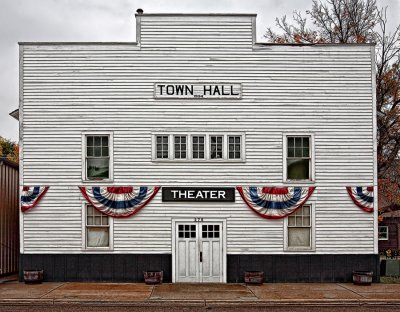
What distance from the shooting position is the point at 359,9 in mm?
34719

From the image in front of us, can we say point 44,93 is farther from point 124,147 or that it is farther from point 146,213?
point 146,213

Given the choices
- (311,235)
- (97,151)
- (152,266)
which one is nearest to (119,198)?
(97,151)

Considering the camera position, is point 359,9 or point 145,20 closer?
point 145,20

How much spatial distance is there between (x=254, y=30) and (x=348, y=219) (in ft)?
25.9

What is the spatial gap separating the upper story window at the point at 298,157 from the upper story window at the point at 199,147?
1.77 meters

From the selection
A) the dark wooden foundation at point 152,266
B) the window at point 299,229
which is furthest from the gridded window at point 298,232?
the dark wooden foundation at point 152,266

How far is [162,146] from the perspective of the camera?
70.0 feet

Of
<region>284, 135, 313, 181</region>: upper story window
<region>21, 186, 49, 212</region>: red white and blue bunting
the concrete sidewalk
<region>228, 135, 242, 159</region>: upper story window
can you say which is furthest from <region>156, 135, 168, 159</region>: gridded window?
the concrete sidewalk

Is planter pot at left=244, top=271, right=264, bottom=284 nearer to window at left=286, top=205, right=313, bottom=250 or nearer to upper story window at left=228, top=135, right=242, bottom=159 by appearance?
window at left=286, top=205, right=313, bottom=250

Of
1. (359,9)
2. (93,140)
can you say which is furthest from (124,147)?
(359,9)

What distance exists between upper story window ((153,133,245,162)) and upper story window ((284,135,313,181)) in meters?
1.77

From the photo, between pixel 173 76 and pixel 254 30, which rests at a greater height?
pixel 254 30

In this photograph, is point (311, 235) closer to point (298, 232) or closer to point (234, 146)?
point (298, 232)

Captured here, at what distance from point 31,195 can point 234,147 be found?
7696 mm
